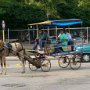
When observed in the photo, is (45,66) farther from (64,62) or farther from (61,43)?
(61,43)

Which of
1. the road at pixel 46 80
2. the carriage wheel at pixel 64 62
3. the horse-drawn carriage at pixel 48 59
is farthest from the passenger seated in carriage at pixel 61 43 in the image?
the road at pixel 46 80

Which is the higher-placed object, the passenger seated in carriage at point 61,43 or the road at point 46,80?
the passenger seated in carriage at point 61,43

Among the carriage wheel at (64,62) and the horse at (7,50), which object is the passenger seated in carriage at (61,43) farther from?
the horse at (7,50)

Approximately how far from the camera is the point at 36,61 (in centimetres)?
2070

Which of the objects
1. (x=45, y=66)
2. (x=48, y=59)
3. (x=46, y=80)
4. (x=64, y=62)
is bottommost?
(x=46, y=80)

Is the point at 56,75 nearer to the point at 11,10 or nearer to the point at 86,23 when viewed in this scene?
the point at 11,10

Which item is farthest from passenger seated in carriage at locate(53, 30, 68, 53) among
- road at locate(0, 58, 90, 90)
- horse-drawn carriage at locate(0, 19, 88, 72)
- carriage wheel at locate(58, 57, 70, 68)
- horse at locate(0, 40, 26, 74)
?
horse at locate(0, 40, 26, 74)

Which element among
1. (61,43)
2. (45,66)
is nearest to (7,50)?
(45,66)

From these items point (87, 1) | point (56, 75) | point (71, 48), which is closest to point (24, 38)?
point (87, 1)

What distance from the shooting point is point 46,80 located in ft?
55.8

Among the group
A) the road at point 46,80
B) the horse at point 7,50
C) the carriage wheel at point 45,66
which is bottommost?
the road at point 46,80

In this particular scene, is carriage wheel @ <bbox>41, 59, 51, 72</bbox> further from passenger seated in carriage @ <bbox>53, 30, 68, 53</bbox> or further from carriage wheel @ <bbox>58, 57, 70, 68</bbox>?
carriage wheel @ <bbox>58, 57, 70, 68</bbox>

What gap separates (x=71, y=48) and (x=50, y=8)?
3318 centimetres

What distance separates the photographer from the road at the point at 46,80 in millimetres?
14891
